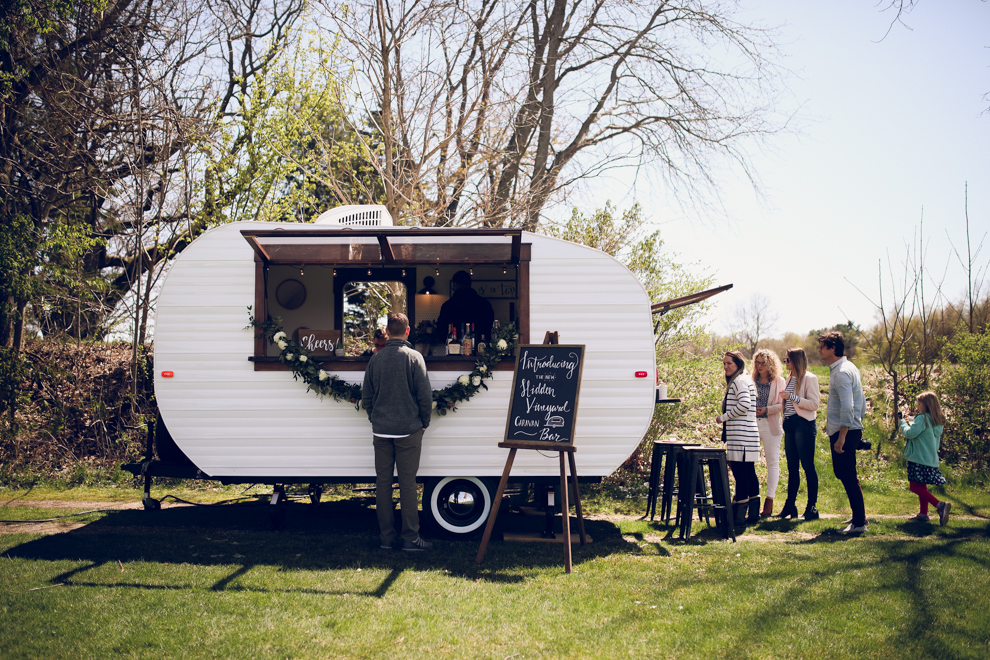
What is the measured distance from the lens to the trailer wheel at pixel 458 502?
6141 mm

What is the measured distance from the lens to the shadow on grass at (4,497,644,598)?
5.09 meters

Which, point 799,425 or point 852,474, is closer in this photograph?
point 852,474

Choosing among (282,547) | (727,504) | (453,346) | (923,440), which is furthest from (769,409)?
(282,547)

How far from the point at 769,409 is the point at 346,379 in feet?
13.6

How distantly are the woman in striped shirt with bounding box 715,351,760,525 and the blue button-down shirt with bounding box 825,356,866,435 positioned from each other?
69 cm

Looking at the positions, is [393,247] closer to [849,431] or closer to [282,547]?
[282,547]

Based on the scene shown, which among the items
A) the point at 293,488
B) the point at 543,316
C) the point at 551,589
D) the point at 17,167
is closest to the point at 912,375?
the point at 543,316

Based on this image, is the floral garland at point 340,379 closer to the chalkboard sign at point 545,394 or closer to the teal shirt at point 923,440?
the chalkboard sign at point 545,394

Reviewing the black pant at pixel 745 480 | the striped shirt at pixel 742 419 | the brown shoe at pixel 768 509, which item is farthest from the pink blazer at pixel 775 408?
the brown shoe at pixel 768 509

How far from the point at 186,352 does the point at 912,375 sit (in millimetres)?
9863

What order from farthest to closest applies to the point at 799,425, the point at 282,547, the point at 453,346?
the point at 799,425, the point at 453,346, the point at 282,547

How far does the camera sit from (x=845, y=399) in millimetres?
6250

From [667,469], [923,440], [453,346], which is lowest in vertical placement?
[667,469]

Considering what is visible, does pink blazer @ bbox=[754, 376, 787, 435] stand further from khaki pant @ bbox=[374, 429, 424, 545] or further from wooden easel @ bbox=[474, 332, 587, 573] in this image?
khaki pant @ bbox=[374, 429, 424, 545]
